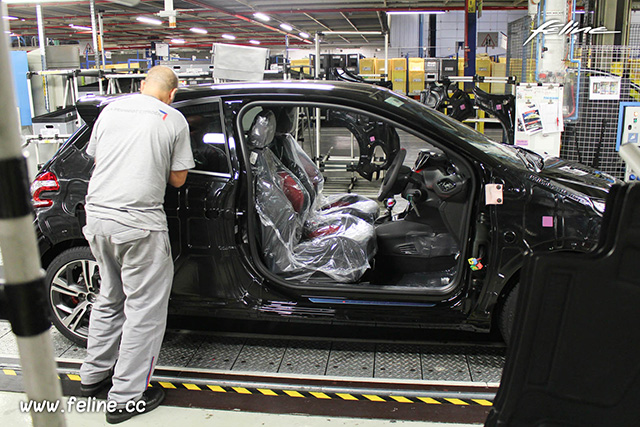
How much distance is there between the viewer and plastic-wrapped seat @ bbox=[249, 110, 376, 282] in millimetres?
3156

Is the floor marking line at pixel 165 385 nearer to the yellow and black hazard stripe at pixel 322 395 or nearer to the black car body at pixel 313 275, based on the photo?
the yellow and black hazard stripe at pixel 322 395

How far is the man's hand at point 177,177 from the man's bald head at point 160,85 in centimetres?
37

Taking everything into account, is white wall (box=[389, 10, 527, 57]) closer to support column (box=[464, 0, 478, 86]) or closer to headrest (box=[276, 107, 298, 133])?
support column (box=[464, 0, 478, 86])

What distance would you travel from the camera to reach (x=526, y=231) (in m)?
2.74

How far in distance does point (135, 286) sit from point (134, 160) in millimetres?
593

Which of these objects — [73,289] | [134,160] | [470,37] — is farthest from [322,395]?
[470,37]

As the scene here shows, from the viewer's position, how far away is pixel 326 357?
314cm

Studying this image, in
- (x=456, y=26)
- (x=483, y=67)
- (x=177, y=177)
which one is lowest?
(x=177, y=177)

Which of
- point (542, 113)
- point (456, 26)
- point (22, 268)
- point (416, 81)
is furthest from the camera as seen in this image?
point (456, 26)

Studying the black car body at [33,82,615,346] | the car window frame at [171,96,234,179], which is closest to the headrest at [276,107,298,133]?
the black car body at [33,82,615,346]

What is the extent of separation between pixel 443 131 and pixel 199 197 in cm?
134

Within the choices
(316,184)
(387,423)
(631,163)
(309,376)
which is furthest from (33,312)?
(316,184)

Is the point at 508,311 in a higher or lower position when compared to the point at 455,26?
lower

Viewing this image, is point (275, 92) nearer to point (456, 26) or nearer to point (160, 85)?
point (160, 85)
